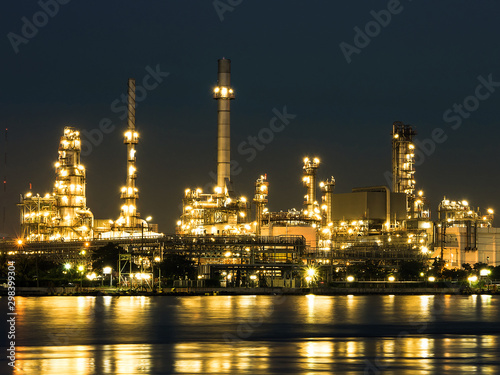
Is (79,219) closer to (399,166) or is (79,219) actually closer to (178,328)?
(399,166)

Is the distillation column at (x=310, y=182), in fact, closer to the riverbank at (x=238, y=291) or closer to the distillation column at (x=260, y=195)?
the distillation column at (x=260, y=195)

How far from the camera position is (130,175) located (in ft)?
430

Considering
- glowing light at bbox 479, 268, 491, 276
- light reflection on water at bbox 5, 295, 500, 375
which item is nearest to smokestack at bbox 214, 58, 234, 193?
glowing light at bbox 479, 268, 491, 276

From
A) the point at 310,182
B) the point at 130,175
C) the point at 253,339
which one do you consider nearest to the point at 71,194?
the point at 130,175

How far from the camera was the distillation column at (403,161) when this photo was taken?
14500 cm

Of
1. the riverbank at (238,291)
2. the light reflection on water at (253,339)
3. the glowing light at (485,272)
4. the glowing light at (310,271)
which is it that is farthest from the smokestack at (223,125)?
the light reflection on water at (253,339)

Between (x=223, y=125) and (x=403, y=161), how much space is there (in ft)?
109

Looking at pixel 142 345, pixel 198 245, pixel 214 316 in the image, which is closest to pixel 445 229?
pixel 198 245

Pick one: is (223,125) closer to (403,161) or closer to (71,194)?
(71,194)

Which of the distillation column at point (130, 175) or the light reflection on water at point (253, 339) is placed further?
the distillation column at point (130, 175)

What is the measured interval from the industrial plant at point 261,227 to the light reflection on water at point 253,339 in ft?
126

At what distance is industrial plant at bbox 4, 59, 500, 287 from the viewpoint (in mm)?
110625

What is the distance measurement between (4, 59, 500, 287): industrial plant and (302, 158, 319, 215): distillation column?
0.51ft

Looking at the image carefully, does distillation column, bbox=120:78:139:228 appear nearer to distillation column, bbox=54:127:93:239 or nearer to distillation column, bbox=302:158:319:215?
distillation column, bbox=54:127:93:239
